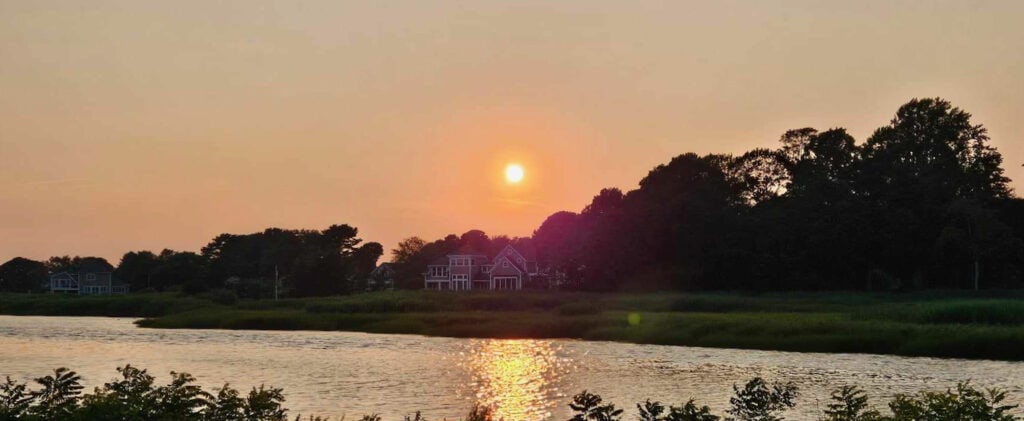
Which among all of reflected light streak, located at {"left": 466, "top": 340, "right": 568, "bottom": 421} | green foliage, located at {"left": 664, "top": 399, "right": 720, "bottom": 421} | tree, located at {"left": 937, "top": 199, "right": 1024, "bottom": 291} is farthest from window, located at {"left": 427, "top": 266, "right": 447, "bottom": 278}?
green foliage, located at {"left": 664, "top": 399, "right": 720, "bottom": 421}

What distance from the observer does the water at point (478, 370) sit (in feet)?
98.1

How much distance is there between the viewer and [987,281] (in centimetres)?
9125

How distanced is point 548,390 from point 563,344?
74.4ft

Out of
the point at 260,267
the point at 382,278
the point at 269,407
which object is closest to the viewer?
the point at 269,407

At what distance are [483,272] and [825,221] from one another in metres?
62.8

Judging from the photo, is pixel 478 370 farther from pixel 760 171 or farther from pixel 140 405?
pixel 760 171

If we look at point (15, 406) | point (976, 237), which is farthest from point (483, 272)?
point (15, 406)

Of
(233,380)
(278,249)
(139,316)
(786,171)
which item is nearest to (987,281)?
(786,171)

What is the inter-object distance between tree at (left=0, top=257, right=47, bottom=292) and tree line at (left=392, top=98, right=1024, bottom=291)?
129579 millimetres

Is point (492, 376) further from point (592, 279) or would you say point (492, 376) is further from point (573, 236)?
point (573, 236)

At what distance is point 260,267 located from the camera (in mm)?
178500

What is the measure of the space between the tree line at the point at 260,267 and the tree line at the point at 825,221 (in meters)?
32.5

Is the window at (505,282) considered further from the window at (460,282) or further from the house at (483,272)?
the window at (460,282)

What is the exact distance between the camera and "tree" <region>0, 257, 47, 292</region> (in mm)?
192125
